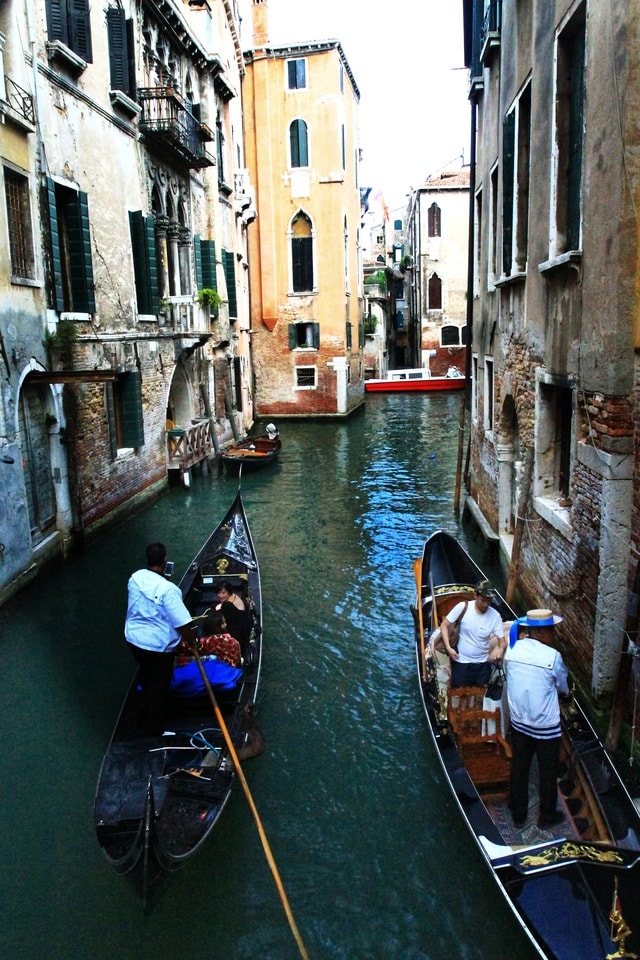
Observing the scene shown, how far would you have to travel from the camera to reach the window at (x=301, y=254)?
2364 cm

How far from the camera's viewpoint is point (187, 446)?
14.6 meters

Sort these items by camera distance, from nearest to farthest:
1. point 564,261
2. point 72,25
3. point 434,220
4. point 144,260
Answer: point 564,261, point 72,25, point 144,260, point 434,220

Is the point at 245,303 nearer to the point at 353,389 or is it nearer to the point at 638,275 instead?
the point at 353,389

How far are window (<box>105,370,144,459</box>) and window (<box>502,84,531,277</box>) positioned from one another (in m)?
6.44

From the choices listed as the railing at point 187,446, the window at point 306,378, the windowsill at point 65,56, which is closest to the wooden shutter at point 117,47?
the windowsill at point 65,56

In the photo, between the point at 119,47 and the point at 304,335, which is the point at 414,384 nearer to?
the point at 304,335

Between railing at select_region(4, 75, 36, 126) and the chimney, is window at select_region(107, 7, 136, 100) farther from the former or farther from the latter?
the chimney

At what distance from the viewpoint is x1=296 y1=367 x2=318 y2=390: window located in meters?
24.2

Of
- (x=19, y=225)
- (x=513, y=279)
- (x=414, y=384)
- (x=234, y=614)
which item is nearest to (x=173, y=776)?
(x=234, y=614)

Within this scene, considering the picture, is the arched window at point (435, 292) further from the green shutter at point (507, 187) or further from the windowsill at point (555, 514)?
the windowsill at point (555, 514)

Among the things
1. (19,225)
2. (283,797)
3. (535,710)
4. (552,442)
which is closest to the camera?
(535,710)

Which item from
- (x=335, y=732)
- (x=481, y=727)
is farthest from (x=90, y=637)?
(x=481, y=727)

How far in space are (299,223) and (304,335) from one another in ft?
11.0

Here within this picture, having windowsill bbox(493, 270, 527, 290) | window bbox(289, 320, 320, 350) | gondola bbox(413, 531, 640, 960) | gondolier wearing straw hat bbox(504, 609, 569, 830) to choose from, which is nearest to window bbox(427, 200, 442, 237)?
window bbox(289, 320, 320, 350)
